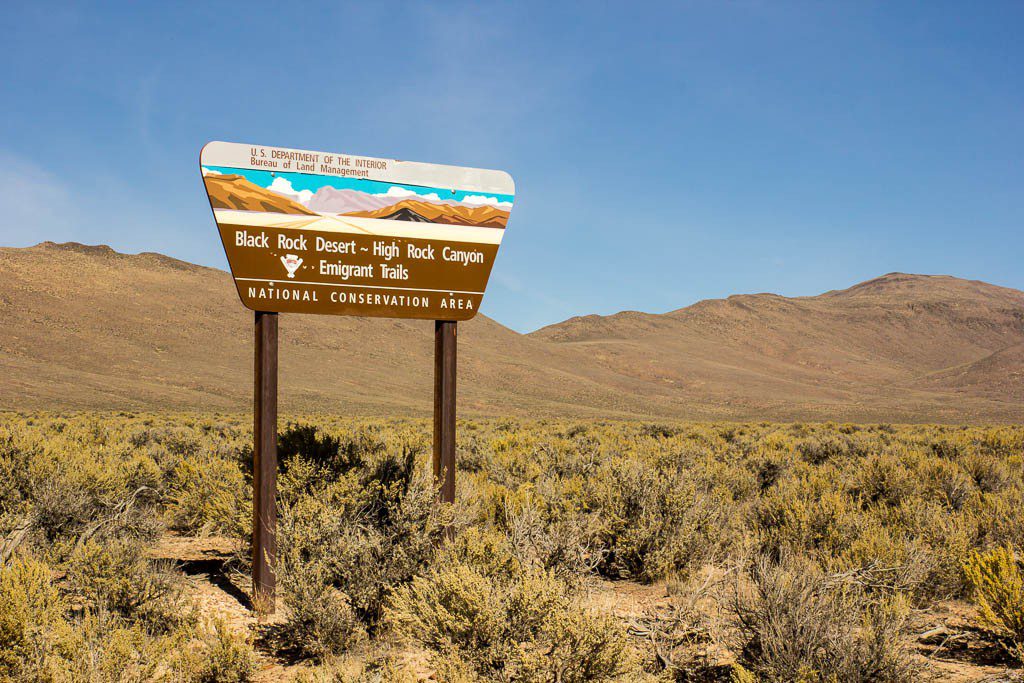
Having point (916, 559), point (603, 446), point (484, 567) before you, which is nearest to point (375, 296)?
point (484, 567)

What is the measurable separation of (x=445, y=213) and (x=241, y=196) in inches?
73.5

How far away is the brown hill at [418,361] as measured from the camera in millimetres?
55844

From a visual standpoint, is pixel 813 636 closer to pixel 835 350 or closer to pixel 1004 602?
pixel 1004 602

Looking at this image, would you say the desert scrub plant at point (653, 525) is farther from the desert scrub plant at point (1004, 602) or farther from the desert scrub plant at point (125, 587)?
the desert scrub plant at point (125, 587)

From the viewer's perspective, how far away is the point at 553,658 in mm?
3553

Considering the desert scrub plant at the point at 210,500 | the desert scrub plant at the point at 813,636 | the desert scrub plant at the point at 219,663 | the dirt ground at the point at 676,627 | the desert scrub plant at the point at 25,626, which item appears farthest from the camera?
the desert scrub plant at the point at 210,500

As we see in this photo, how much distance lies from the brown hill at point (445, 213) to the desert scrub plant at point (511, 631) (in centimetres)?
354

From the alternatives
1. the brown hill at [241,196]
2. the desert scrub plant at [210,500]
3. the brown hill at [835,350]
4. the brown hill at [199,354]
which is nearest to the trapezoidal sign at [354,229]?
the brown hill at [241,196]

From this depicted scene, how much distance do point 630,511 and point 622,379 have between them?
83.7 m

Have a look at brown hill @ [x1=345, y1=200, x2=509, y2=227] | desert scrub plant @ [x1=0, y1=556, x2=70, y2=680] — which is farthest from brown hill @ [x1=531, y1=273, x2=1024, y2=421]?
desert scrub plant @ [x1=0, y1=556, x2=70, y2=680]

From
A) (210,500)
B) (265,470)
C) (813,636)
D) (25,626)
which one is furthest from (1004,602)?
(210,500)

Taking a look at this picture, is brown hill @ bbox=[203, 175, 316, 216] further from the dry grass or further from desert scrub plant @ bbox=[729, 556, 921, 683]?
desert scrub plant @ bbox=[729, 556, 921, 683]

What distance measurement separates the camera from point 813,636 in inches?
150

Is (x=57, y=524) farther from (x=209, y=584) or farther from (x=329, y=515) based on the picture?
(x=329, y=515)
